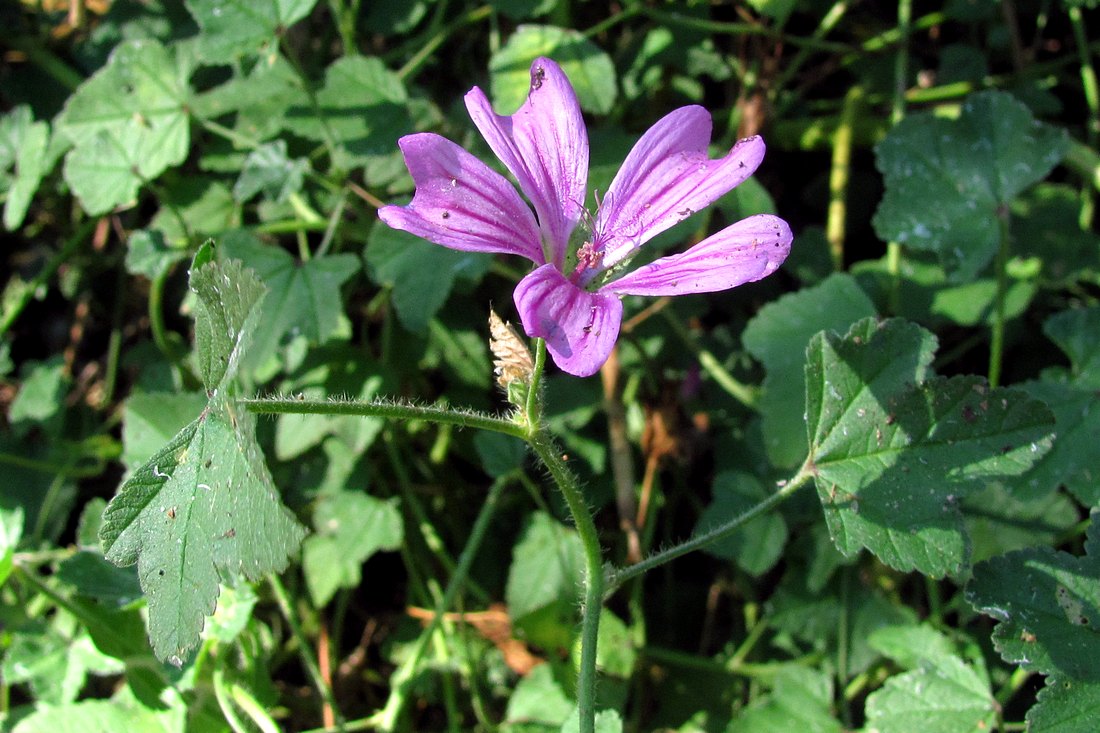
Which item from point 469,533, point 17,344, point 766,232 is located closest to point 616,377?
point 469,533

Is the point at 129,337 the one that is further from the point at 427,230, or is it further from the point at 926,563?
the point at 926,563

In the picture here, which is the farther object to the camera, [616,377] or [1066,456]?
[616,377]

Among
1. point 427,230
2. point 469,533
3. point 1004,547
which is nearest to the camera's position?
point 427,230

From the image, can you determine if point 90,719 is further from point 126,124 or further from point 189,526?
point 126,124

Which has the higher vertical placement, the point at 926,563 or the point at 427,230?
the point at 427,230

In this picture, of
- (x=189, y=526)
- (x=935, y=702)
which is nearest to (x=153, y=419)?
(x=189, y=526)

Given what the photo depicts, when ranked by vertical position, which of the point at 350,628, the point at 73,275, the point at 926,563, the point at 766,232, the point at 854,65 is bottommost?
the point at 350,628

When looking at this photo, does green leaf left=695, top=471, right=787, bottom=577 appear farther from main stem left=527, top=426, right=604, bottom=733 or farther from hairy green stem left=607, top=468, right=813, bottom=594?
main stem left=527, top=426, right=604, bottom=733
